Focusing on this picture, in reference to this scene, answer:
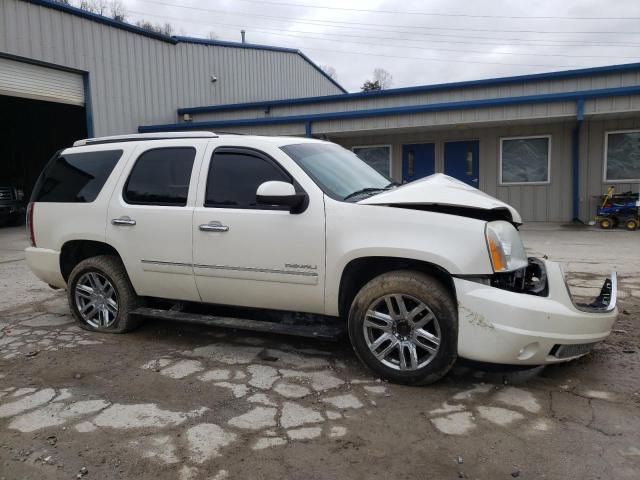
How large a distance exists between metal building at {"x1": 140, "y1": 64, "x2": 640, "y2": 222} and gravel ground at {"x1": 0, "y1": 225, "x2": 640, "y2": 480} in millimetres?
8163

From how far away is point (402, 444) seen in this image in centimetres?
295

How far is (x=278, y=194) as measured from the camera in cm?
376

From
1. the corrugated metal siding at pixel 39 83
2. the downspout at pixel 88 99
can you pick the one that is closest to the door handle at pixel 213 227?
the corrugated metal siding at pixel 39 83

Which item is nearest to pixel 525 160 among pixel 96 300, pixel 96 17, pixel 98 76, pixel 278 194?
pixel 278 194

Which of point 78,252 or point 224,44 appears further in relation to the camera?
point 224,44

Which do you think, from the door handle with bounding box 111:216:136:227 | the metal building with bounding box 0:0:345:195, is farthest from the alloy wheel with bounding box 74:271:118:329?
the metal building with bounding box 0:0:345:195

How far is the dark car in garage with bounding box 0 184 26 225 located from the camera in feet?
54.6

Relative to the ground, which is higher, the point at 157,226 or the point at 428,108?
the point at 428,108

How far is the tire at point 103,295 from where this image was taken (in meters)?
4.91

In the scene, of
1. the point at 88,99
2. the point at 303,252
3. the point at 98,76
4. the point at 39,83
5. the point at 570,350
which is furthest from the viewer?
the point at 98,76

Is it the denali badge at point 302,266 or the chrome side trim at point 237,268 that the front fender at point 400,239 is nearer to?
the denali badge at point 302,266

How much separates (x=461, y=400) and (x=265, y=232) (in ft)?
6.21

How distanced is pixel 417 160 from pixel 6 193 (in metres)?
13.4

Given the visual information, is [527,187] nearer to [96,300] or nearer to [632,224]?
[632,224]
